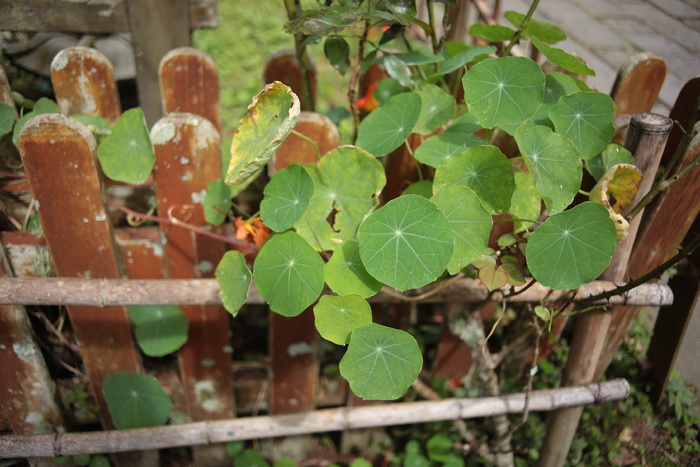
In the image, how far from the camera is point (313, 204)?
1.33 metres

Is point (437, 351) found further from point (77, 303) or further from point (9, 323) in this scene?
point (9, 323)

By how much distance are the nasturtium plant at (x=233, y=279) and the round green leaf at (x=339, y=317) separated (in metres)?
0.22

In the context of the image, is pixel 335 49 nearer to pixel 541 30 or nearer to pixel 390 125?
pixel 390 125

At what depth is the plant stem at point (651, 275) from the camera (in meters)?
1.17

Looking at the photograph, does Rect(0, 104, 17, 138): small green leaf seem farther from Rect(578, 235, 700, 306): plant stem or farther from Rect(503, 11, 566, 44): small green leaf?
Rect(578, 235, 700, 306): plant stem

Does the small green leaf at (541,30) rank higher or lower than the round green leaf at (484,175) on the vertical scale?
higher

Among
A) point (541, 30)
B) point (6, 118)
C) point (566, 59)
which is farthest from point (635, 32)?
point (6, 118)

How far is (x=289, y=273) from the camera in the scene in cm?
124

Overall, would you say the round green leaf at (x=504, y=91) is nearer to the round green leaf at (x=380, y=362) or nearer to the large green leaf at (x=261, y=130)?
the large green leaf at (x=261, y=130)

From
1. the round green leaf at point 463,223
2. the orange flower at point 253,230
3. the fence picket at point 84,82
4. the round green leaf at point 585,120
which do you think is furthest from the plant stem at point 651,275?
the fence picket at point 84,82

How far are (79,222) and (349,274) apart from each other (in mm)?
769

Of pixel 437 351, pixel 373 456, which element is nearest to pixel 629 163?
pixel 437 351

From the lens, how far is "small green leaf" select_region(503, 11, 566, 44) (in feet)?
4.66

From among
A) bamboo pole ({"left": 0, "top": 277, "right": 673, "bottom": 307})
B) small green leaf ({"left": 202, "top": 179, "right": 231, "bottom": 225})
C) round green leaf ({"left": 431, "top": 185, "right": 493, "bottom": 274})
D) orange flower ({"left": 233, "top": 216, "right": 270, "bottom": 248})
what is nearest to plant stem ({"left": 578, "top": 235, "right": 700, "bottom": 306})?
bamboo pole ({"left": 0, "top": 277, "right": 673, "bottom": 307})
